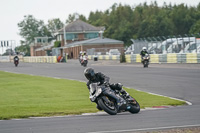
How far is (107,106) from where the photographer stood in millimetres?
12234

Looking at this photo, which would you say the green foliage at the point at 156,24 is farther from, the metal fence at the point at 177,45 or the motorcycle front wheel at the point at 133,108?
the motorcycle front wheel at the point at 133,108

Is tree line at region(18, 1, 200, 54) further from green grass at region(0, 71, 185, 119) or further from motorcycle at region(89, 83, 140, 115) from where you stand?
motorcycle at region(89, 83, 140, 115)

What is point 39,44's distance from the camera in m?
156

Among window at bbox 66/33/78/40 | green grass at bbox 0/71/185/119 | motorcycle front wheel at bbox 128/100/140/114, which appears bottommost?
green grass at bbox 0/71/185/119

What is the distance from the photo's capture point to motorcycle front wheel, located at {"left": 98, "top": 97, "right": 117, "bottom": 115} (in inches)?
480

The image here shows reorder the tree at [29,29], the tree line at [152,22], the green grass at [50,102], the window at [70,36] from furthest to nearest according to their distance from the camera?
the tree at [29,29] < the tree line at [152,22] < the window at [70,36] < the green grass at [50,102]

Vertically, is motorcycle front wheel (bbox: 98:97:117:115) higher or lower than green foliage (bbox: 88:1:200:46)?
lower

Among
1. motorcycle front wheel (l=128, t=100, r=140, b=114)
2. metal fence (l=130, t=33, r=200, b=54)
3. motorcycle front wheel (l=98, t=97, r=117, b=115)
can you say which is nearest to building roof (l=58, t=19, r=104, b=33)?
metal fence (l=130, t=33, r=200, b=54)

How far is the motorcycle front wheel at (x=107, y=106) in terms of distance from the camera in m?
12.2

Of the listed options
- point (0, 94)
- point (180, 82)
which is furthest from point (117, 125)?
point (180, 82)

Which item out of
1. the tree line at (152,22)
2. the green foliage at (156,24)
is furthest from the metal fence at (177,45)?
the green foliage at (156,24)

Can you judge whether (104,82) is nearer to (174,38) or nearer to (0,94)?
(0,94)

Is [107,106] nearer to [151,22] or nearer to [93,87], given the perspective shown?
[93,87]

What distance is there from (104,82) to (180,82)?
39.9ft
